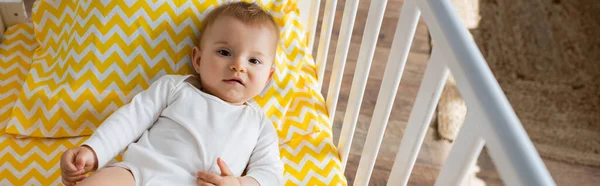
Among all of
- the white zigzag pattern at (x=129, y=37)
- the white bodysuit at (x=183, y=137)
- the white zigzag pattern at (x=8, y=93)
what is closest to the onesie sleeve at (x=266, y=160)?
the white bodysuit at (x=183, y=137)

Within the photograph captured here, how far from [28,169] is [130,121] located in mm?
238

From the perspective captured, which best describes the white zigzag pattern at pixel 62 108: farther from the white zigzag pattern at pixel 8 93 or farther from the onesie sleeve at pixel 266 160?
the onesie sleeve at pixel 266 160

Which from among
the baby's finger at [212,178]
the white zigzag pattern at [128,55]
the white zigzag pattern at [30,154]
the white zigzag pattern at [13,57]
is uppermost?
the white zigzag pattern at [128,55]

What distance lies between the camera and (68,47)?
1.21 metres

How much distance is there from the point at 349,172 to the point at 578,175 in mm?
724

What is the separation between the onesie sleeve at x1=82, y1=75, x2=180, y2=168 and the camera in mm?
1016

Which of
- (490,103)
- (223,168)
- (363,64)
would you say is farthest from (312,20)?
(490,103)

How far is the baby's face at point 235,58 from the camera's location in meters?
1.10

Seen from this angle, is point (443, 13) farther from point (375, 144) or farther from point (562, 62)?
point (562, 62)

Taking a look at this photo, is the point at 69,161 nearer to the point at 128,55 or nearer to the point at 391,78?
the point at 128,55

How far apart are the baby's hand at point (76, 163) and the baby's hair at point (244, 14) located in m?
0.35

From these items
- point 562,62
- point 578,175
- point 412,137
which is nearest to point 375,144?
point 412,137

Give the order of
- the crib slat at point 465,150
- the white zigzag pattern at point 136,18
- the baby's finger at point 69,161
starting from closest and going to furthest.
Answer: the crib slat at point 465,150, the baby's finger at point 69,161, the white zigzag pattern at point 136,18

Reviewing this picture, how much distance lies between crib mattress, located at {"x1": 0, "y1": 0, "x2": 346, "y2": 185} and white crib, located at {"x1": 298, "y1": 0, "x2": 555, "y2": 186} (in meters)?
0.08
